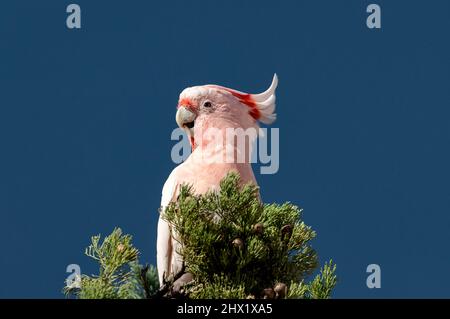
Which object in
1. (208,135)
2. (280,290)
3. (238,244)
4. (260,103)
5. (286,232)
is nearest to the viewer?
(280,290)

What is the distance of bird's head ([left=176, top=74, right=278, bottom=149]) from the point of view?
1048 centimetres

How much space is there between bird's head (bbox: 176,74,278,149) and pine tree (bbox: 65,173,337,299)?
258 cm

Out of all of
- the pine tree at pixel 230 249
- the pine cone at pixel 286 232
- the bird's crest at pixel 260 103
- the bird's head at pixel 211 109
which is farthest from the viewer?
the bird's crest at pixel 260 103

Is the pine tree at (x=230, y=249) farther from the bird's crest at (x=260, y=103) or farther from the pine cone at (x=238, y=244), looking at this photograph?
the bird's crest at (x=260, y=103)

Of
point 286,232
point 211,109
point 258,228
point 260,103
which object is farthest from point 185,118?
point 258,228

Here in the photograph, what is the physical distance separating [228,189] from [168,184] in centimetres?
245

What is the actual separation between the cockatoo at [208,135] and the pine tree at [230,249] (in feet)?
6.43

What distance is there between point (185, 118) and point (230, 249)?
3.06 metres

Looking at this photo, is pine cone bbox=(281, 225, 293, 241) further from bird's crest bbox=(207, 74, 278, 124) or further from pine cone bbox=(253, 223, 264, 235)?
bird's crest bbox=(207, 74, 278, 124)

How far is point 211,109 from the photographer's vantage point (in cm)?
1052

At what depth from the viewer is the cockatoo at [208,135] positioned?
32.8ft

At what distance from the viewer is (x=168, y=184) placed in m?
10.2

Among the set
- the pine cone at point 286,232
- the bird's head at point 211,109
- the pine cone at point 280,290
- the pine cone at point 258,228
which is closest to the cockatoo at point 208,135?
the bird's head at point 211,109

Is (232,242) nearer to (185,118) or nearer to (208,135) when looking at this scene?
(208,135)
